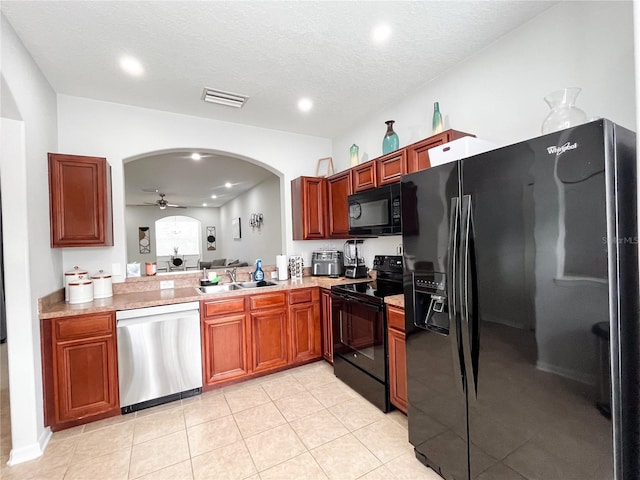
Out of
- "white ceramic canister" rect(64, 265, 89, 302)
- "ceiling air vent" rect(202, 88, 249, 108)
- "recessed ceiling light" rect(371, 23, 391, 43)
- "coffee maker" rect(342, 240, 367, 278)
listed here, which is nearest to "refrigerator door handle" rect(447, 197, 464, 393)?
"recessed ceiling light" rect(371, 23, 391, 43)

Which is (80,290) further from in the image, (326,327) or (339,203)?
(339,203)

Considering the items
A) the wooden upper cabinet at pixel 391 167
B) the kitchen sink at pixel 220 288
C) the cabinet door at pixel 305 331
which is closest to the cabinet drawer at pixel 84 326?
the kitchen sink at pixel 220 288

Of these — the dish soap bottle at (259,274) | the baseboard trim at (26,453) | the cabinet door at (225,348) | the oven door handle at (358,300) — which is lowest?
the baseboard trim at (26,453)

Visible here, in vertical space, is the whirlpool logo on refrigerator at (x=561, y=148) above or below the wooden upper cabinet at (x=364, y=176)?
below

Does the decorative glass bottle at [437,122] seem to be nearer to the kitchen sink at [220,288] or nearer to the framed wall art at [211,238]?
the kitchen sink at [220,288]

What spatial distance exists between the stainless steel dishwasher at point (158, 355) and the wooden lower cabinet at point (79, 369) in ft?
0.24

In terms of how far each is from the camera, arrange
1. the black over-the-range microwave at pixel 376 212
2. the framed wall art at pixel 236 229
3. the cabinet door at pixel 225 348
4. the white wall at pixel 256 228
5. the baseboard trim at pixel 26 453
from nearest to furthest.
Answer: the baseboard trim at pixel 26 453 → the black over-the-range microwave at pixel 376 212 → the cabinet door at pixel 225 348 → the white wall at pixel 256 228 → the framed wall art at pixel 236 229

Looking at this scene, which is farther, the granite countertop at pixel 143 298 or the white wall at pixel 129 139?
the white wall at pixel 129 139

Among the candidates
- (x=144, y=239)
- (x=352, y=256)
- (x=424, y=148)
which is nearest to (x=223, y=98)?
(x=424, y=148)

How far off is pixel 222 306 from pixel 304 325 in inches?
35.8

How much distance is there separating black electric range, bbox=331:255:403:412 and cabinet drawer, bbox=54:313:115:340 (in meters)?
1.90

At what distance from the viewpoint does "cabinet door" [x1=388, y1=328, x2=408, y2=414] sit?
2166 mm

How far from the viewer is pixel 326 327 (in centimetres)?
320

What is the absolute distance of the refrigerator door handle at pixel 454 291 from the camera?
1.53 meters
